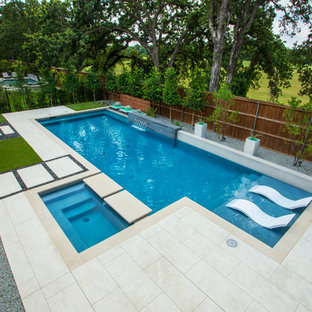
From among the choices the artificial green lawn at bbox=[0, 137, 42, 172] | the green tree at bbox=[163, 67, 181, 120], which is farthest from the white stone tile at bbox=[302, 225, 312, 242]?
the artificial green lawn at bbox=[0, 137, 42, 172]

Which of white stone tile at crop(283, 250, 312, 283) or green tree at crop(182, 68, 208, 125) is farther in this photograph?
green tree at crop(182, 68, 208, 125)

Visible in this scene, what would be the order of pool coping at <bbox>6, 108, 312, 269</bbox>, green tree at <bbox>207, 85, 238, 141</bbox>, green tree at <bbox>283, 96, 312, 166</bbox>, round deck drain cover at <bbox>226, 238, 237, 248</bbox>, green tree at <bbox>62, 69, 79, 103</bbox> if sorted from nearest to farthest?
pool coping at <bbox>6, 108, 312, 269</bbox>
round deck drain cover at <bbox>226, 238, 237, 248</bbox>
green tree at <bbox>283, 96, 312, 166</bbox>
green tree at <bbox>207, 85, 238, 141</bbox>
green tree at <bbox>62, 69, 79, 103</bbox>

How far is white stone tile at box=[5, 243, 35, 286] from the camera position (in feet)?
13.7

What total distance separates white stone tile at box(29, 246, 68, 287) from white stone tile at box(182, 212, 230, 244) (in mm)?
2883

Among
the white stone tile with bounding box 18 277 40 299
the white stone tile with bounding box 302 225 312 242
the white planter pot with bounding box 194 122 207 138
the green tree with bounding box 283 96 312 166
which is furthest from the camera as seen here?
the white planter pot with bounding box 194 122 207 138

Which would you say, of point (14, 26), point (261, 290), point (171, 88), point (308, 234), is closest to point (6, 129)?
point (171, 88)

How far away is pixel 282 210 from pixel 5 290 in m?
6.61

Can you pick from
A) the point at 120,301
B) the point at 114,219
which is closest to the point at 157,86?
the point at 114,219

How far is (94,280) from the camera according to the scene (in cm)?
414

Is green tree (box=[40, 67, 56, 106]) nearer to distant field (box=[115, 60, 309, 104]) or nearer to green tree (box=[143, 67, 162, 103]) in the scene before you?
distant field (box=[115, 60, 309, 104])

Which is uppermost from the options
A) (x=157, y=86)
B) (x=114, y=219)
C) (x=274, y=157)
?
(x=157, y=86)

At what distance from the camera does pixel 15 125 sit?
40.5 feet

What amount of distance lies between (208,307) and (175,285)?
0.63 metres

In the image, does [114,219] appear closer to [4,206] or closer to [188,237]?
[188,237]
